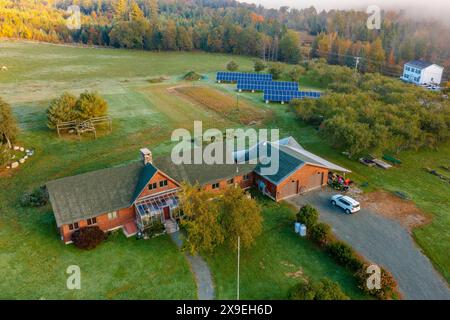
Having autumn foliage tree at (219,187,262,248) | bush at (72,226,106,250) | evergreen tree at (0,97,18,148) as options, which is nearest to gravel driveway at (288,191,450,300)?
autumn foliage tree at (219,187,262,248)

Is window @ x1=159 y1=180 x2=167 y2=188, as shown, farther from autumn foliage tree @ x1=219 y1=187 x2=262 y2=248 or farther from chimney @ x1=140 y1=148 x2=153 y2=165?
autumn foliage tree @ x1=219 y1=187 x2=262 y2=248

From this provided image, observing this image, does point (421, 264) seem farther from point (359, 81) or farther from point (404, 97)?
point (359, 81)

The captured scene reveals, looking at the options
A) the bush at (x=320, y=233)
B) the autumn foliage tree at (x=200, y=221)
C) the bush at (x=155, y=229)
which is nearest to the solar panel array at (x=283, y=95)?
the bush at (x=320, y=233)

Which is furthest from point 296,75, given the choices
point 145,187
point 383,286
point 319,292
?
point 319,292

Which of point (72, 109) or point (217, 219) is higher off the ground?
point (72, 109)

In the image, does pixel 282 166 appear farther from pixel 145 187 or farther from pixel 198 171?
pixel 145 187
